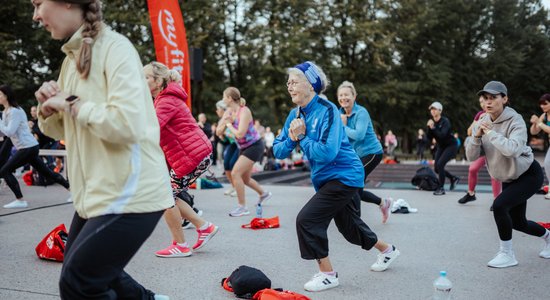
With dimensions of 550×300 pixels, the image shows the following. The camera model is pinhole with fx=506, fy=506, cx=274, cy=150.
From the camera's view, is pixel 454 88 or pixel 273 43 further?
pixel 454 88

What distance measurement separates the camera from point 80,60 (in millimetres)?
2096

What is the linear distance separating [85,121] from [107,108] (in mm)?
97

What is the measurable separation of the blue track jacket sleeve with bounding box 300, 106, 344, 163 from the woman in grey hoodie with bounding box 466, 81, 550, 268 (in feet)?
5.14

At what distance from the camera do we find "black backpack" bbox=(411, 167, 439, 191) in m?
11.2

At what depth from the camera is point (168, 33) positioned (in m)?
9.65

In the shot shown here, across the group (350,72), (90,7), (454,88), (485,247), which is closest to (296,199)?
(485,247)

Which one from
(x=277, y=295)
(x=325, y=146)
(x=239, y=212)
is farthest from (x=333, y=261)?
(x=239, y=212)

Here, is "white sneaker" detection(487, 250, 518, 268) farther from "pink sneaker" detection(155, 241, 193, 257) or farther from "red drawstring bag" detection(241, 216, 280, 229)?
"pink sneaker" detection(155, 241, 193, 257)

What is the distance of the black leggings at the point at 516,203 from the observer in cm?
452

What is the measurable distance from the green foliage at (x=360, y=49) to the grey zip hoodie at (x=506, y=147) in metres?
22.2

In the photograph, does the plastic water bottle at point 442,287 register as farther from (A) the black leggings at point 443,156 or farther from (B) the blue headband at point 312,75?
(A) the black leggings at point 443,156

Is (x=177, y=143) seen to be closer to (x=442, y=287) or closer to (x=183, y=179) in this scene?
(x=183, y=179)

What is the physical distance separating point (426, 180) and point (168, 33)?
20.9 feet

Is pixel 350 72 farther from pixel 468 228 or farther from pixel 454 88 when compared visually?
pixel 468 228
